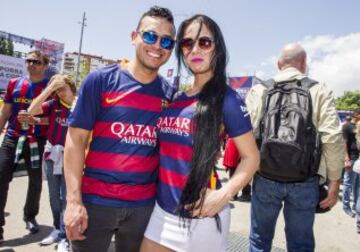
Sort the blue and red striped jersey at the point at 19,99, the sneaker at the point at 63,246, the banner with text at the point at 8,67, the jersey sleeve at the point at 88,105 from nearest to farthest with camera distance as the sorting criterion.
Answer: the jersey sleeve at the point at 88,105
the sneaker at the point at 63,246
the blue and red striped jersey at the point at 19,99
the banner with text at the point at 8,67

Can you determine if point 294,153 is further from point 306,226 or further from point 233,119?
point 233,119

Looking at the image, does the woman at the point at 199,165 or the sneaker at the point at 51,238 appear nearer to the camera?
the woman at the point at 199,165

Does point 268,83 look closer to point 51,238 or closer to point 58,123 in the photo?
point 58,123

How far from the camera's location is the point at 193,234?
6.73ft

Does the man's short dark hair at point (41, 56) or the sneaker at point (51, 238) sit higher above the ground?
the man's short dark hair at point (41, 56)

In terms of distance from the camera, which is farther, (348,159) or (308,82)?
(348,159)

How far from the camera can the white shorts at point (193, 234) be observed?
205 cm

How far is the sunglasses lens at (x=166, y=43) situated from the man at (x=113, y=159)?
0.32 metres

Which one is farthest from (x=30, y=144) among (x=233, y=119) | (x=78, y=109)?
(x=233, y=119)

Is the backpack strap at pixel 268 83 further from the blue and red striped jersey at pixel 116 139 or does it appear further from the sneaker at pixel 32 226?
the sneaker at pixel 32 226

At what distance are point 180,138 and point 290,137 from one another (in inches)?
52.5

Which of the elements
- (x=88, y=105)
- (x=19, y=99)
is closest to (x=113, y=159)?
(x=88, y=105)

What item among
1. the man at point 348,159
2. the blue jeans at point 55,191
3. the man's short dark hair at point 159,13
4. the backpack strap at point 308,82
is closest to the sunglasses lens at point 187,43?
the man's short dark hair at point 159,13

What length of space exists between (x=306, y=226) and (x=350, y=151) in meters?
5.62
